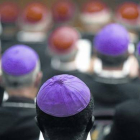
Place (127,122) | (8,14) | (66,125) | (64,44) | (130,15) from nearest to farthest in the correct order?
(66,125) → (127,122) → (64,44) → (130,15) → (8,14)

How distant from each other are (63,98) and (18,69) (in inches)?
44.6

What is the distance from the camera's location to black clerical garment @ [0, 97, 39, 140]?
3205 millimetres

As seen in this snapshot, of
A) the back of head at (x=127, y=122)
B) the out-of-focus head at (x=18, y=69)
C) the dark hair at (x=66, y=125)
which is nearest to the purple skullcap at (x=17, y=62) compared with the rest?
the out-of-focus head at (x=18, y=69)

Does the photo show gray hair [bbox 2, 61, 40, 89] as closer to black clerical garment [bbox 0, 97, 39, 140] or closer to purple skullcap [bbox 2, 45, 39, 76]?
purple skullcap [bbox 2, 45, 39, 76]

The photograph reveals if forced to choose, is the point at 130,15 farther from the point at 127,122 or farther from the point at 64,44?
the point at 127,122

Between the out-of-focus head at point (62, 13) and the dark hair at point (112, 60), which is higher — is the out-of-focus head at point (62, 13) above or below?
below

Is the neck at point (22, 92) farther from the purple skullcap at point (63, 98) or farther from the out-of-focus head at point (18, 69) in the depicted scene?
the purple skullcap at point (63, 98)

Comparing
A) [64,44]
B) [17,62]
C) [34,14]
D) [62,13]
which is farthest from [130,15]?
[17,62]

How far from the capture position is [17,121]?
10.6 feet

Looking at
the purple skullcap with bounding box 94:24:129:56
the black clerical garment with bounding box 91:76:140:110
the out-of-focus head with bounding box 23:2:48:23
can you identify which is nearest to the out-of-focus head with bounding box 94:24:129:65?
the purple skullcap with bounding box 94:24:129:56

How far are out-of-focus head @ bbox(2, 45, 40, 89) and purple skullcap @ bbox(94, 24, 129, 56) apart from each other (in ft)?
→ 2.32

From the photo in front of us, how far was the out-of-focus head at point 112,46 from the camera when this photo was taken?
4180mm

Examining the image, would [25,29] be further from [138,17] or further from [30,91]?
[30,91]

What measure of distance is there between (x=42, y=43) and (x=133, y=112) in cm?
333
